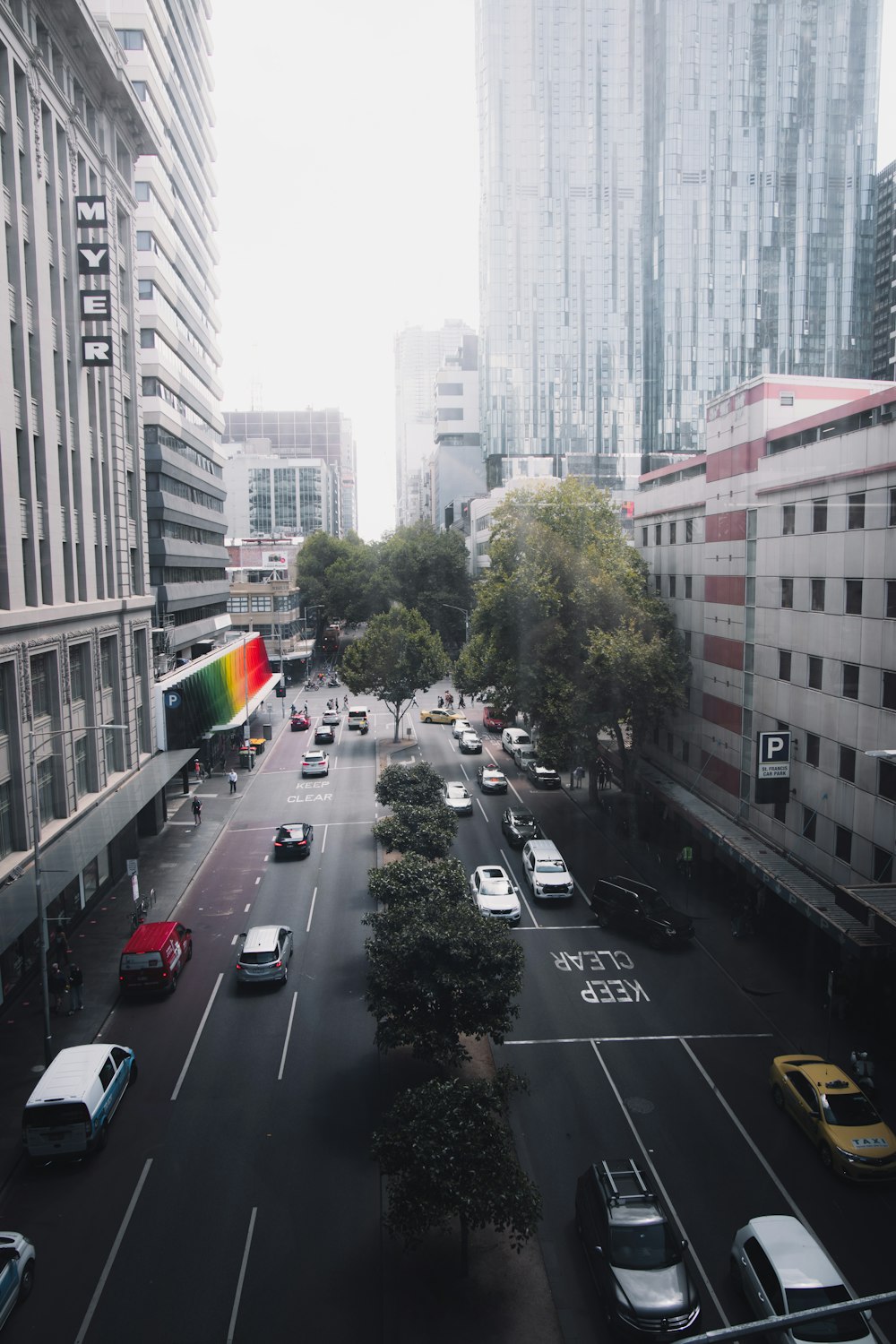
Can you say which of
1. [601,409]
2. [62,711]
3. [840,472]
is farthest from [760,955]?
[601,409]

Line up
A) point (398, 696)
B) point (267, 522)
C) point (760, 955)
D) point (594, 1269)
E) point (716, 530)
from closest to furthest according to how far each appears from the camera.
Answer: point (594, 1269), point (760, 955), point (716, 530), point (398, 696), point (267, 522)

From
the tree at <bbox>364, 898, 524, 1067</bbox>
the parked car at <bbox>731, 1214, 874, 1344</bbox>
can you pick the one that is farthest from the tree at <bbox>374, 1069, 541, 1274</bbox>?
the tree at <bbox>364, 898, 524, 1067</bbox>

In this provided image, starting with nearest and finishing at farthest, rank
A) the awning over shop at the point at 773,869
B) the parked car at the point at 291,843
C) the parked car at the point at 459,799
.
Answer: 1. the awning over shop at the point at 773,869
2. the parked car at the point at 291,843
3. the parked car at the point at 459,799

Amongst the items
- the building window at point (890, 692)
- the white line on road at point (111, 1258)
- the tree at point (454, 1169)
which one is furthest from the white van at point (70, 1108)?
the building window at point (890, 692)

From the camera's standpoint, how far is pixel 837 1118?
18172mm

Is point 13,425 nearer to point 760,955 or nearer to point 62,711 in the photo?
point 62,711

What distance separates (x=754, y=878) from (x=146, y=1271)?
75.0 feet

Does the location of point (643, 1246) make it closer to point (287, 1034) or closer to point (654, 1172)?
point (654, 1172)

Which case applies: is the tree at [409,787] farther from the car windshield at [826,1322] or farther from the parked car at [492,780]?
the car windshield at [826,1322]

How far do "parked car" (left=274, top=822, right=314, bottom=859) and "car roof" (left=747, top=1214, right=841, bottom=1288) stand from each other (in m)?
27.4

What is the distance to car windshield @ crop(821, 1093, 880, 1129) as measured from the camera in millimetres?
18094

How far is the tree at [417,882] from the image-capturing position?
949 inches

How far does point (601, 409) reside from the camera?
12538cm

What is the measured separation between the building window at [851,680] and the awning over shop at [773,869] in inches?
216
